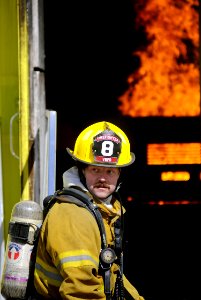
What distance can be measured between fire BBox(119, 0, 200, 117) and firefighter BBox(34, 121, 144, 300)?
6888 mm

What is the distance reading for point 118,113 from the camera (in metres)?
10.1

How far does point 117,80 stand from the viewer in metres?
10.3

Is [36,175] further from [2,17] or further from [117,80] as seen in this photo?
[117,80]

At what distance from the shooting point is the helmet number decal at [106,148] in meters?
3.22

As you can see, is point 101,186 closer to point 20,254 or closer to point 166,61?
point 20,254

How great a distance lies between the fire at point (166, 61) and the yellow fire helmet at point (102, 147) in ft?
22.6

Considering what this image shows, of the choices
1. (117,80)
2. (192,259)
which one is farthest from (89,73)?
(192,259)

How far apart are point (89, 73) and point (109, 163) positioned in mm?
7053

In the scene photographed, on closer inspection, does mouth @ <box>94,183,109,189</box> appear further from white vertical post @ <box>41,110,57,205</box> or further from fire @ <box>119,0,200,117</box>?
fire @ <box>119,0,200,117</box>

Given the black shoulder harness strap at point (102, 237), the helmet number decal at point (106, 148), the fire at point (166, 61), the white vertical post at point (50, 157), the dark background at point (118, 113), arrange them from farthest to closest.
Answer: the fire at point (166, 61) < the dark background at point (118, 113) < the white vertical post at point (50, 157) < the helmet number decal at point (106, 148) < the black shoulder harness strap at point (102, 237)

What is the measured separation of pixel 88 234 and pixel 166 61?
7840 mm

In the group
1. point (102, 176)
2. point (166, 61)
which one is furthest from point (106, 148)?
point (166, 61)

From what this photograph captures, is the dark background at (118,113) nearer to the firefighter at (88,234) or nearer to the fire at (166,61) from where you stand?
the fire at (166,61)

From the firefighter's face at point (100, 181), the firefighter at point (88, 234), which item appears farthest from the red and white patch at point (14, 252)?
the firefighter's face at point (100, 181)
